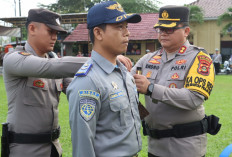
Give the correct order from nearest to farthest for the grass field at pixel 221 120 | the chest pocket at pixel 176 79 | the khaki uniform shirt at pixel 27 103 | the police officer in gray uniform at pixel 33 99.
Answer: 1. the khaki uniform shirt at pixel 27 103
2. the police officer in gray uniform at pixel 33 99
3. the chest pocket at pixel 176 79
4. the grass field at pixel 221 120

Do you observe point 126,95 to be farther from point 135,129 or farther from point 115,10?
point 115,10

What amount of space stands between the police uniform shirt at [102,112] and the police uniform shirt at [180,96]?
1.93 feet

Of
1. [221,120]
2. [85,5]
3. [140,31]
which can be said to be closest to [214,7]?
[140,31]

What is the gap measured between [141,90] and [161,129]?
57 centimetres

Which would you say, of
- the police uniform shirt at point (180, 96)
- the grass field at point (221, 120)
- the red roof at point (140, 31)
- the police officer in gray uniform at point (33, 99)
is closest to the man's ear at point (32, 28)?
the police officer in gray uniform at point (33, 99)

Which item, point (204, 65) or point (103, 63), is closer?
point (103, 63)

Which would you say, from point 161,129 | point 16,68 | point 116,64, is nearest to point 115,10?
point 116,64

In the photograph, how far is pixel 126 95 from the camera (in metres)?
1.99

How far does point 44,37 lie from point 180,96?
1.32 m

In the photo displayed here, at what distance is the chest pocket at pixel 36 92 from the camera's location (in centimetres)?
248

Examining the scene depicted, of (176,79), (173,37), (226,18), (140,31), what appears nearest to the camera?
(176,79)

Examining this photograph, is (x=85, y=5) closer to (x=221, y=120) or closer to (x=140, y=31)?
(x=140, y=31)

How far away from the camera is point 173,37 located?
282 cm

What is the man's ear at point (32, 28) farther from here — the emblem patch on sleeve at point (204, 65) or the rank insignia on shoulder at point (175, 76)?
the emblem patch on sleeve at point (204, 65)
